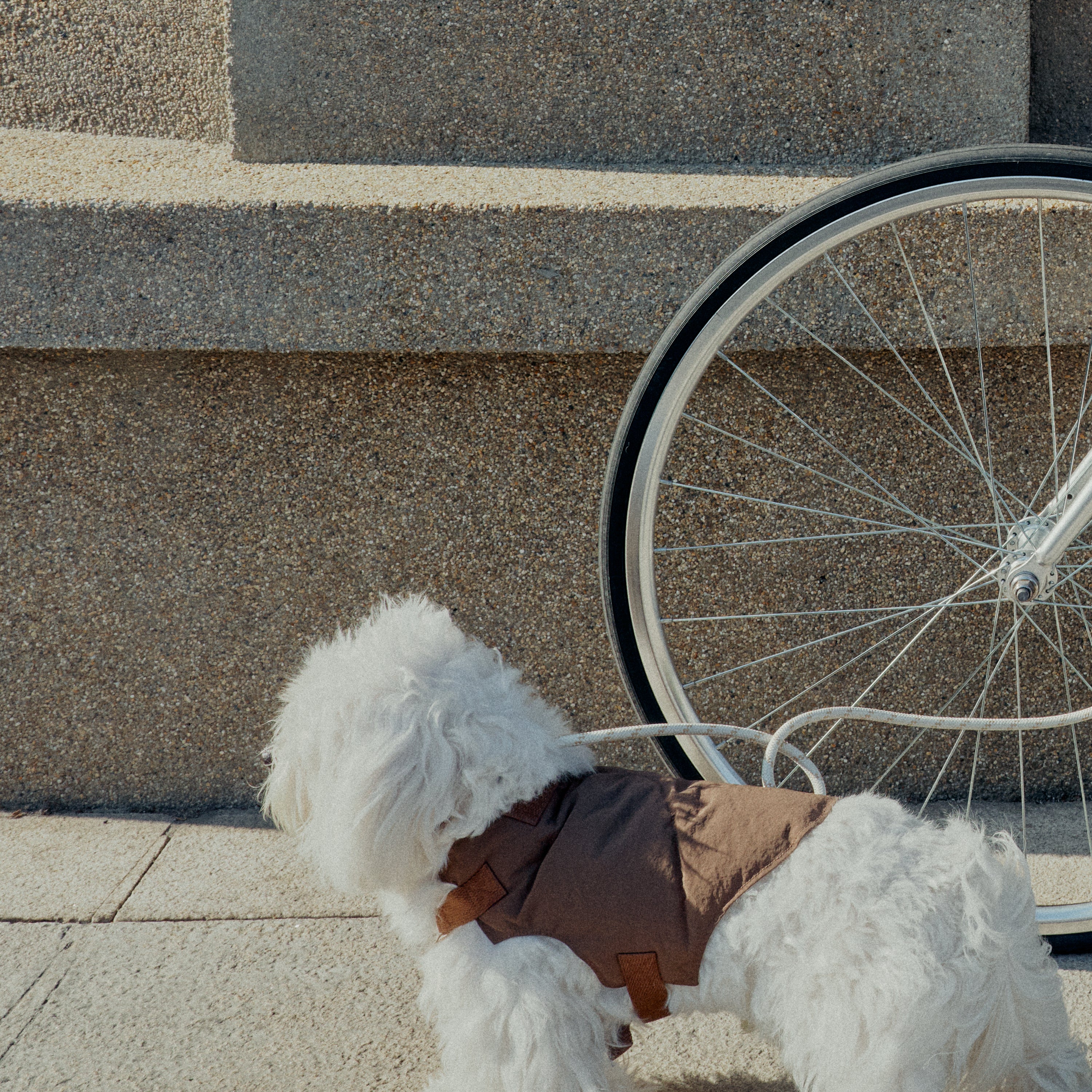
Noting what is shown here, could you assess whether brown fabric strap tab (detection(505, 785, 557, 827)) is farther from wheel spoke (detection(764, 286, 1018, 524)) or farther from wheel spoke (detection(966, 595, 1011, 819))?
wheel spoke (detection(966, 595, 1011, 819))

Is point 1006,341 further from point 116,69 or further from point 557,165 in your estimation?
point 116,69

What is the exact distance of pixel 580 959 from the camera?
119 centimetres

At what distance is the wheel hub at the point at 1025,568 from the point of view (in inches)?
60.2

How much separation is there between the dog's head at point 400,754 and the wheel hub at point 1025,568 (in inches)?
31.0

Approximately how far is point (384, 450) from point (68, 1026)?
1158 mm

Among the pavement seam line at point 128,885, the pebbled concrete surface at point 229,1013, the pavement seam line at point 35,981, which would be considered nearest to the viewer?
the pebbled concrete surface at point 229,1013

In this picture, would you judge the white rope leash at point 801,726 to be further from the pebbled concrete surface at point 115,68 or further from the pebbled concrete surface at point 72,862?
the pebbled concrete surface at point 115,68

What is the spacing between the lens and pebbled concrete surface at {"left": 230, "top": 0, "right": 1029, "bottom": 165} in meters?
2.02

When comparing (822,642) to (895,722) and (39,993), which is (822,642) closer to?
(895,722)

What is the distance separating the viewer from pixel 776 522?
2107 millimetres

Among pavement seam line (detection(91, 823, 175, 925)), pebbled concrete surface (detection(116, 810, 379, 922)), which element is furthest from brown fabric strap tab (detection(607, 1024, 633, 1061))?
pavement seam line (detection(91, 823, 175, 925))

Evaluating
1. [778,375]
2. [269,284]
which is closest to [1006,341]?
[778,375]

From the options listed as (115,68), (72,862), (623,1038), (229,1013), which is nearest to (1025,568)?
(623,1038)

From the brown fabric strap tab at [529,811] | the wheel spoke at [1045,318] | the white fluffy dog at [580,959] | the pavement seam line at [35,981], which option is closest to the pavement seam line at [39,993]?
the pavement seam line at [35,981]
